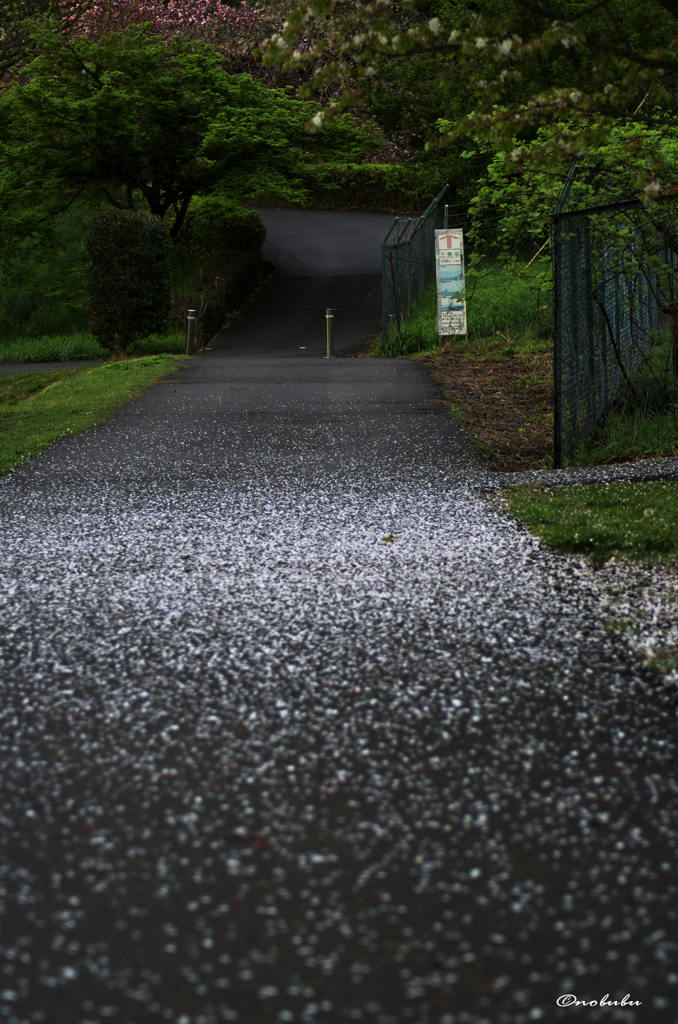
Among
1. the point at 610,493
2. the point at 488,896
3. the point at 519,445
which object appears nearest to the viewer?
the point at 488,896

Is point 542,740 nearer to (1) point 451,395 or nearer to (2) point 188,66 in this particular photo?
(1) point 451,395

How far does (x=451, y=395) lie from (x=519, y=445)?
309 centimetres

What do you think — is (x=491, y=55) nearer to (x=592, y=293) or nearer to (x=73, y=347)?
(x=592, y=293)

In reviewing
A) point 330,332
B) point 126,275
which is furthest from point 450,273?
point 126,275

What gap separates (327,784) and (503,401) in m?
8.36

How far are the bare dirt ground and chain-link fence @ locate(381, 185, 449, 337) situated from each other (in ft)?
10.4

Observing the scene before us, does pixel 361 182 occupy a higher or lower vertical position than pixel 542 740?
higher

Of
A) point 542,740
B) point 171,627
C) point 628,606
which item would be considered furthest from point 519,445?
point 542,740

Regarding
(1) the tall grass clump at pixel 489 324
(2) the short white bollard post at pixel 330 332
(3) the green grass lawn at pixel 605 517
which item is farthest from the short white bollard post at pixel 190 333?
(3) the green grass lawn at pixel 605 517

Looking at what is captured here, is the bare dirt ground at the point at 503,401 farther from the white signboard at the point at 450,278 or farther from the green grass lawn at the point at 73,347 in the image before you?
the green grass lawn at the point at 73,347

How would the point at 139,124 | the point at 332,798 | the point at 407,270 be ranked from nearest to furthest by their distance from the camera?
the point at 332,798, the point at 407,270, the point at 139,124

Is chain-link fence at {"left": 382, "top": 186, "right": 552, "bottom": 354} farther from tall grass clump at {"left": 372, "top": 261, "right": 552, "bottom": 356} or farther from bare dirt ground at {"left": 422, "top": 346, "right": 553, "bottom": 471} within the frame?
bare dirt ground at {"left": 422, "top": 346, "right": 553, "bottom": 471}

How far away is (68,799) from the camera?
8.26 ft

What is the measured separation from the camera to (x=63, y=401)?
443 inches
